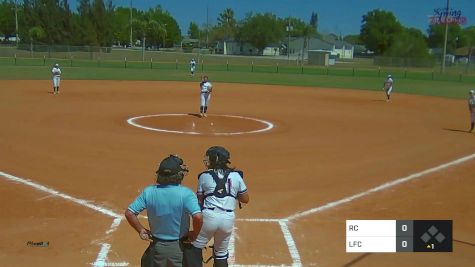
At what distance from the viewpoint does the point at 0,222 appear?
8.88 metres

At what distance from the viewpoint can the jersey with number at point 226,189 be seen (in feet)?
18.4

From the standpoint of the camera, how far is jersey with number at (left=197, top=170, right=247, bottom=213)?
18.4ft

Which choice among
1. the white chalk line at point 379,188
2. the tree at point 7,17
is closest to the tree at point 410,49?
the white chalk line at point 379,188

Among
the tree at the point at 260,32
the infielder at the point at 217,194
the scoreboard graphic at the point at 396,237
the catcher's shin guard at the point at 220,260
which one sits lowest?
the scoreboard graphic at the point at 396,237

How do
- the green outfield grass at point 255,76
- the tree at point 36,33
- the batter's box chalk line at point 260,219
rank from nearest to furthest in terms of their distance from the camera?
the batter's box chalk line at point 260,219 → the green outfield grass at point 255,76 → the tree at point 36,33

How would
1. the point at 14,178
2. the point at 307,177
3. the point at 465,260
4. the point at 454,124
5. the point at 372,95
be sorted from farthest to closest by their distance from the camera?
1. the point at 372,95
2. the point at 454,124
3. the point at 307,177
4. the point at 14,178
5. the point at 465,260

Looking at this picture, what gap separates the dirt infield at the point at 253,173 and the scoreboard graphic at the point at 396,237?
207 mm

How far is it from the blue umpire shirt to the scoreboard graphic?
3.73 meters

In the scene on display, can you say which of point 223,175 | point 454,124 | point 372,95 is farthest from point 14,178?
point 372,95

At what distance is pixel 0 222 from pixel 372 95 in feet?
107

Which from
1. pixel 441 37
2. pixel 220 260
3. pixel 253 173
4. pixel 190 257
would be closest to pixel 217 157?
pixel 190 257

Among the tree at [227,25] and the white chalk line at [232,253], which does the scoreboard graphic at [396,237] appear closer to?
the white chalk line at [232,253]

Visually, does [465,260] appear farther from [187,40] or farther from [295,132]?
[187,40]

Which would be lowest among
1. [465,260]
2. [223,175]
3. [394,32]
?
[465,260]
